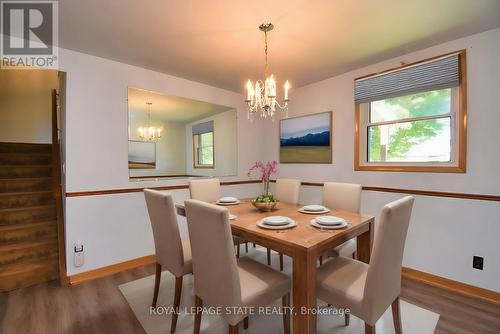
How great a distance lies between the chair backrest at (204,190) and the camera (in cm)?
260

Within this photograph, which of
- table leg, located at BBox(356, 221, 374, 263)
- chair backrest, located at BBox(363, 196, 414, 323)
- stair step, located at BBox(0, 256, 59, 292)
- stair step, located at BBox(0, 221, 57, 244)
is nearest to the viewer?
chair backrest, located at BBox(363, 196, 414, 323)

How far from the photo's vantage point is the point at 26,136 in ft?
13.4

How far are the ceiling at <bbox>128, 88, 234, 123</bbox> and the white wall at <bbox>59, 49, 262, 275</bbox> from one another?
97mm

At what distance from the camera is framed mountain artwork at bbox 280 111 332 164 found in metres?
3.19

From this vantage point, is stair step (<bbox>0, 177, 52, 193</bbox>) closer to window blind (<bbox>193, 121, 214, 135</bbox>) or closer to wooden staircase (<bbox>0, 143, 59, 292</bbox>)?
wooden staircase (<bbox>0, 143, 59, 292</bbox>)

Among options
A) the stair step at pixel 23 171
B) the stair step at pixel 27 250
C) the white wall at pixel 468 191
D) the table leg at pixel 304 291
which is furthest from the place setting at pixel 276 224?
the stair step at pixel 23 171

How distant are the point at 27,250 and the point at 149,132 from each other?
69.4 inches

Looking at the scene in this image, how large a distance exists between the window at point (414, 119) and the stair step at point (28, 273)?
3.56 meters

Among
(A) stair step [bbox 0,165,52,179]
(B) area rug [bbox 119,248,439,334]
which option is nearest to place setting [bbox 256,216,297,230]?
(B) area rug [bbox 119,248,439,334]

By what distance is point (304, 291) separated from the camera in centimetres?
120

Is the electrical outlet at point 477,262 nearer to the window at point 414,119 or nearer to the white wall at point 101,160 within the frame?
the window at point 414,119

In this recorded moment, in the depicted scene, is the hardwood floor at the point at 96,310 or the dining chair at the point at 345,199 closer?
the hardwood floor at the point at 96,310

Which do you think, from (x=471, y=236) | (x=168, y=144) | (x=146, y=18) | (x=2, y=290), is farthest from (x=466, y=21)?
(x=2, y=290)

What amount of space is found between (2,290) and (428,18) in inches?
170
